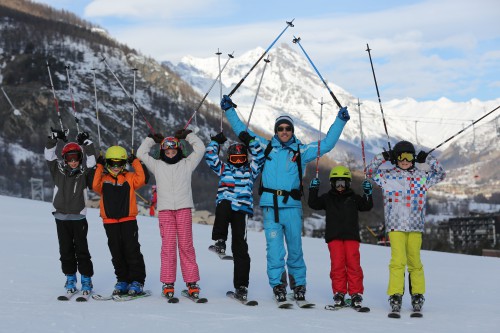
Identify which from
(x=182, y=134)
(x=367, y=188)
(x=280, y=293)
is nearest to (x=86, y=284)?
(x=182, y=134)

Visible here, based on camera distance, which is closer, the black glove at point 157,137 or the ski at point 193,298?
the ski at point 193,298

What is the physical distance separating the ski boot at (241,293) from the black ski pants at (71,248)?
5.14ft

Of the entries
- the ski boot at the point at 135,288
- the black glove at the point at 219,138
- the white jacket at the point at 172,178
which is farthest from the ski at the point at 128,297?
the black glove at the point at 219,138

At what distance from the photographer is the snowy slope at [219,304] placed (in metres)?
6.25

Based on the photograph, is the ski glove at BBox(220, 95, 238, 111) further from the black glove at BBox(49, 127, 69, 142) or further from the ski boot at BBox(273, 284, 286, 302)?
the ski boot at BBox(273, 284, 286, 302)

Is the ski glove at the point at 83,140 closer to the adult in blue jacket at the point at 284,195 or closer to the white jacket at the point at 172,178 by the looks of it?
the white jacket at the point at 172,178

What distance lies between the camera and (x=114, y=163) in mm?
7578

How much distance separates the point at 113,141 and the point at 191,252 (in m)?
153

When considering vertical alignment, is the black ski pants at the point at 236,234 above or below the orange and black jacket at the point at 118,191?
below

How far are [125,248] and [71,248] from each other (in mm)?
610

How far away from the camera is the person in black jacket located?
7445mm

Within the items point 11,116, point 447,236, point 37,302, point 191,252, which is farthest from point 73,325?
point 11,116

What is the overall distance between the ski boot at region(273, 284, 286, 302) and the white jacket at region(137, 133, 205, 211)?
1264 mm

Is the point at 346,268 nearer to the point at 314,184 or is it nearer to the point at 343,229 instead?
the point at 343,229
